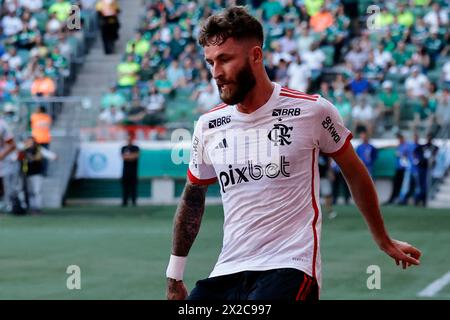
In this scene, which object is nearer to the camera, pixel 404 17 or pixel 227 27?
pixel 227 27

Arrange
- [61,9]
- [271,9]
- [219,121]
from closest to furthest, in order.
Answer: [219,121] → [271,9] → [61,9]

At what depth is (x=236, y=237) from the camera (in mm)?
6062

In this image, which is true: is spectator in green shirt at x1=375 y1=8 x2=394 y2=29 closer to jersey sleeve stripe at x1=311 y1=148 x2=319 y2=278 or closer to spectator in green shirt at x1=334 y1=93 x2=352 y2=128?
spectator in green shirt at x1=334 y1=93 x2=352 y2=128

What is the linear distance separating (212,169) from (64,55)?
2730 cm

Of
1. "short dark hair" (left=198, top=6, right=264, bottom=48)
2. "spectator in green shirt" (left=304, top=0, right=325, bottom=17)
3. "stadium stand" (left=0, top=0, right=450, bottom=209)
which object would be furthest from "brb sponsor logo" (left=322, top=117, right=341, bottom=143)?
"spectator in green shirt" (left=304, top=0, right=325, bottom=17)

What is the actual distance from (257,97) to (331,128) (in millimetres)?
435

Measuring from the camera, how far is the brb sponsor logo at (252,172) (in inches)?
239

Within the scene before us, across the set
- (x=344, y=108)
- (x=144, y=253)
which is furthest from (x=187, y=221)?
(x=344, y=108)

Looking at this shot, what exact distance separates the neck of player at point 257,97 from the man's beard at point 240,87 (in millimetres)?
83

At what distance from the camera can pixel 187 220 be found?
253 inches

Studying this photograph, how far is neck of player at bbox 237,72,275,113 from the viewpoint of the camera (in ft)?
20.1

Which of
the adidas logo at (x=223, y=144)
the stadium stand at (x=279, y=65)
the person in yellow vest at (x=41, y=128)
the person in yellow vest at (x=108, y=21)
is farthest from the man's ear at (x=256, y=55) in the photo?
the person in yellow vest at (x=108, y=21)

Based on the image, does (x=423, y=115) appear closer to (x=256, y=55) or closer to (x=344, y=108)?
(x=344, y=108)

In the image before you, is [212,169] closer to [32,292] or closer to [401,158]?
[32,292]
